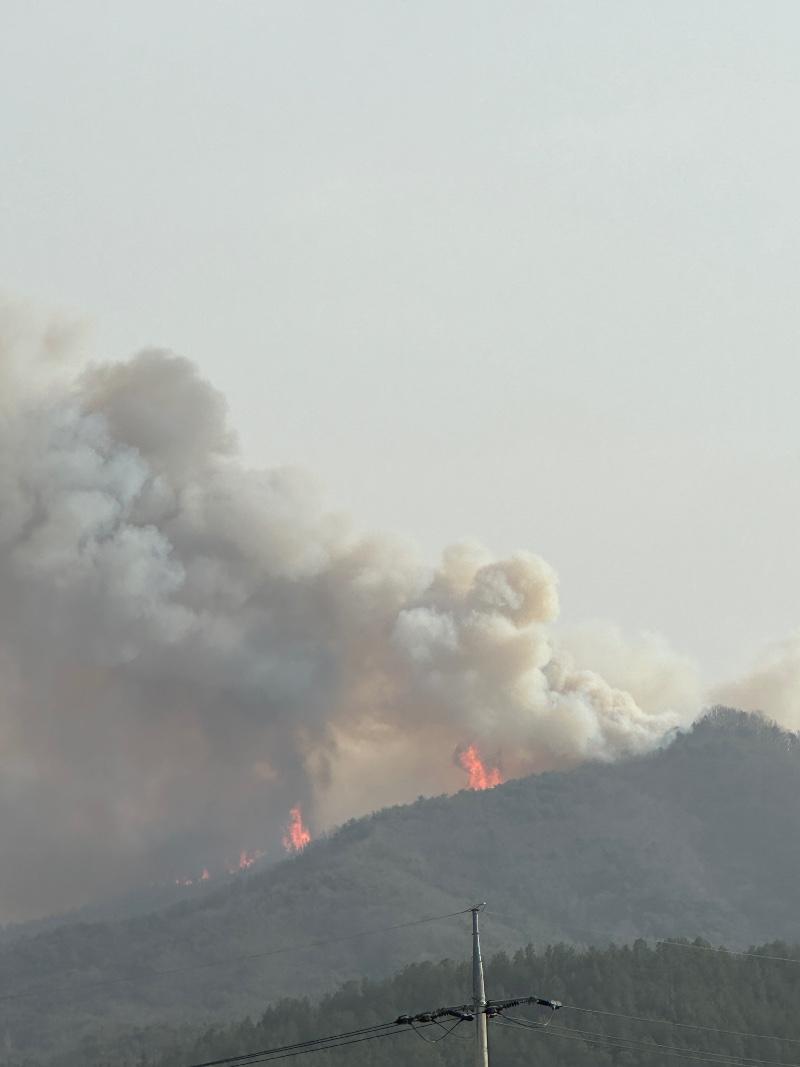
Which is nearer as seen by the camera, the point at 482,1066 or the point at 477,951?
the point at 482,1066

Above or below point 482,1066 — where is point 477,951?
above

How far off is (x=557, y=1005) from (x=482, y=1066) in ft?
16.6

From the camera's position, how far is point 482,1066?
2881 inches

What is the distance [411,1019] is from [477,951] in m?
3.70

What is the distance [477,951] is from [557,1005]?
430 cm

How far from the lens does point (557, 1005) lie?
7706 centimetres

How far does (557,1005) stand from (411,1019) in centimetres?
627

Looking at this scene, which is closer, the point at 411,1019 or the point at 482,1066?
the point at 482,1066

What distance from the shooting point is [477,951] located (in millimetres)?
79875

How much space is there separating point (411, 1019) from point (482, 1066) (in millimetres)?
7140
